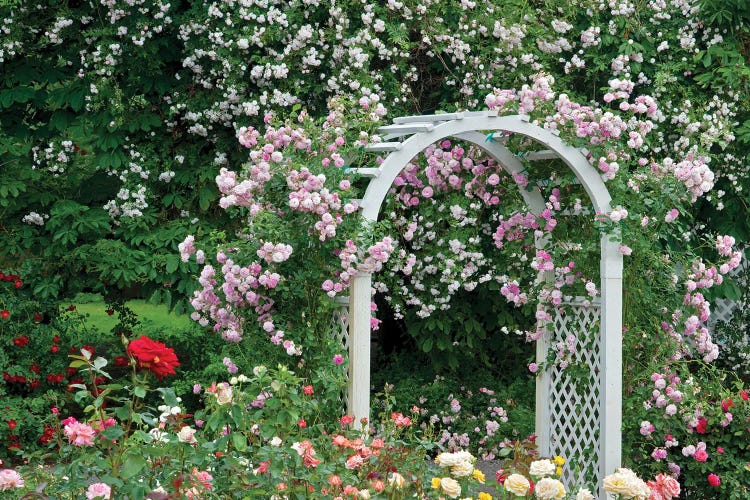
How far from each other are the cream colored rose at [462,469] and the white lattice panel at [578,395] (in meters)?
1.85

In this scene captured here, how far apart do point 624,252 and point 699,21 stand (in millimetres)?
2227

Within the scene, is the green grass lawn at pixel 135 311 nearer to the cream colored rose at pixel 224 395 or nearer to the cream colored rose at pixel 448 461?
the cream colored rose at pixel 224 395

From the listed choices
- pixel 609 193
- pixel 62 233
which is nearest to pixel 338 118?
pixel 609 193

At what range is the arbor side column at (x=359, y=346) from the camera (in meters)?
4.05

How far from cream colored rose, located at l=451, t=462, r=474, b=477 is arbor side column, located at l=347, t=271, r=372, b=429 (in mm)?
1313

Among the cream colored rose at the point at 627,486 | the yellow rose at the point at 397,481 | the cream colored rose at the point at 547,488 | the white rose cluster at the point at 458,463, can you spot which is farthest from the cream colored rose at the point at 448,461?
the cream colored rose at the point at 627,486

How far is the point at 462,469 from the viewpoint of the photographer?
274 centimetres

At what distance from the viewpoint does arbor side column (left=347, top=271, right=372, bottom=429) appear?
405cm

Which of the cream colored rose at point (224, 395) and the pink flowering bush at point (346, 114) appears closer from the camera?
the cream colored rose at point (224, 395)

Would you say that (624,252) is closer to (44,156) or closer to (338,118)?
(338,118)

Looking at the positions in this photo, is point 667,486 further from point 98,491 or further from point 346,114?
point 346,114

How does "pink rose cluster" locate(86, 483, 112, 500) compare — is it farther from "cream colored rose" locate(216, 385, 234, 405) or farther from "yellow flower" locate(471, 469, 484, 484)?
"yellow flower" locate(471, 469, 484, 484)

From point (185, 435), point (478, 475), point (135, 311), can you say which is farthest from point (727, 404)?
point (135, 311)

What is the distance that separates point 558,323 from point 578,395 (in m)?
0.40
